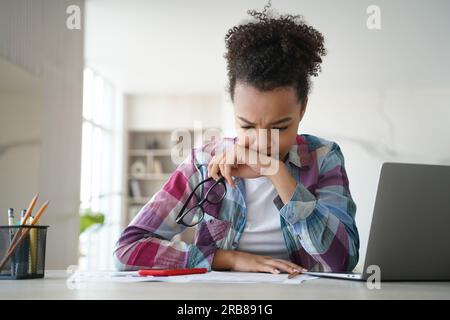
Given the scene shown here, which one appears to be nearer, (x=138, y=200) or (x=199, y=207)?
(x=199, y=207)

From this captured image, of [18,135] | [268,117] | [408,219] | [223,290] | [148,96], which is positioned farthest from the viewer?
[148,96]

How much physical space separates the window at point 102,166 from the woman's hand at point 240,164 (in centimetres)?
415

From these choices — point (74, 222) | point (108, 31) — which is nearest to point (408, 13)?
point (108, 31)

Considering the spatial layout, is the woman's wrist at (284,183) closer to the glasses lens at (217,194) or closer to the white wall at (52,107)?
the glasses lens at (217,194)

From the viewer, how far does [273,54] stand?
1366mm

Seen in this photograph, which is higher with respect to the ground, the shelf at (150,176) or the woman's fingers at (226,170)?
the woman's fingers at (226,170)

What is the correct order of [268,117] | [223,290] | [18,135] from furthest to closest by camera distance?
1. [18,135]
2. [268,117]
3. [223,290]

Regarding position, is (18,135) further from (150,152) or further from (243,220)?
(150,152)

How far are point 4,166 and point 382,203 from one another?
1847 mm

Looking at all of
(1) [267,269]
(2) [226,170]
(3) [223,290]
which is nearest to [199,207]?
(2) [226,170]

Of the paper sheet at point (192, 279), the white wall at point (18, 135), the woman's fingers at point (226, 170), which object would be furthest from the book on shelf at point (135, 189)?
the paper sheet at point (192, 279)

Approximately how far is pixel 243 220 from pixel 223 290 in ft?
1.83

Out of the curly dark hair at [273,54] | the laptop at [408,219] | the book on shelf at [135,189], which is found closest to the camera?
the laptop at [408,219]

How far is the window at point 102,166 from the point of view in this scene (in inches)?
218
